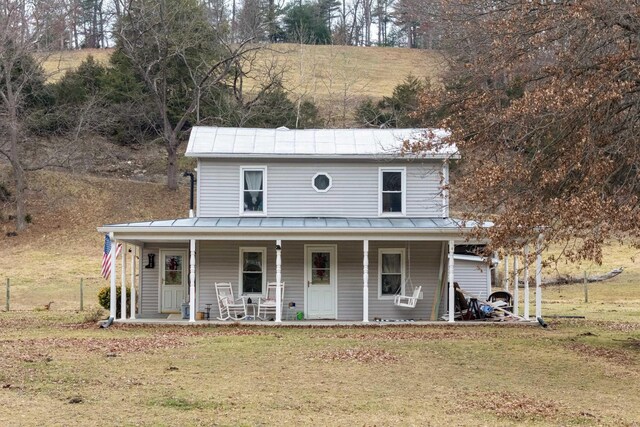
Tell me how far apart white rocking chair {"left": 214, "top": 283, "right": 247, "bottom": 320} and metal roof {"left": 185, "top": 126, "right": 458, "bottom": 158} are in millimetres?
3889

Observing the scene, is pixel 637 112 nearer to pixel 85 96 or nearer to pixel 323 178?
pixel 323 178

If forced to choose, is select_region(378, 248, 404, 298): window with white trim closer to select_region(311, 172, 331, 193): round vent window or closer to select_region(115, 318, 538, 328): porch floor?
select_region(115, 318, 538, 328): porch floor

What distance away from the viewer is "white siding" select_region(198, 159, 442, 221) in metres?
24.1

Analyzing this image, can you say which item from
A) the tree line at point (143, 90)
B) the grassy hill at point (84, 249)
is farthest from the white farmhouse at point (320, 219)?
the tree line at point (143, 90)

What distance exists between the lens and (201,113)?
48.2 metres

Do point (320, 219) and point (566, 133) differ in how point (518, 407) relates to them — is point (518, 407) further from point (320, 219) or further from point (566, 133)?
point (320, 219)

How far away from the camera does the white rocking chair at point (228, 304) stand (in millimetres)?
23141

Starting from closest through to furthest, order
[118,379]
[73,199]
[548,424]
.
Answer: [548,424]
[118,379]
[73,199]

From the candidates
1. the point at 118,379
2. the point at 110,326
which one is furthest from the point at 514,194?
the point at 110,326

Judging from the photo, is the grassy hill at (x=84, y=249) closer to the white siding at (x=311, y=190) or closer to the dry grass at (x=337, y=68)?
the white siding at (x=311, y=190)

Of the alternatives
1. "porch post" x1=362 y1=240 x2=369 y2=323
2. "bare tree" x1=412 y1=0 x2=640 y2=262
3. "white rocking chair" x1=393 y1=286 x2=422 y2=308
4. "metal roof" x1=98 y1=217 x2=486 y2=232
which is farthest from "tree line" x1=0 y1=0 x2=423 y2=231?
"bare tree" x1=412 y1=0 x2=640 y2=262

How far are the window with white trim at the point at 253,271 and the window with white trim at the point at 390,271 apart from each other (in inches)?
136

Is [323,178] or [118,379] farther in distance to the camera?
[323,178]

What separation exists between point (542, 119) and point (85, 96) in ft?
133
